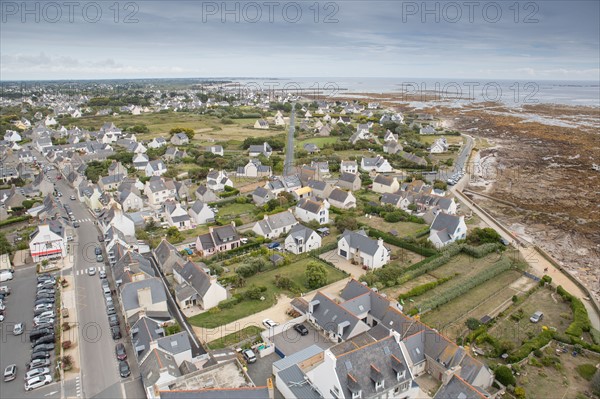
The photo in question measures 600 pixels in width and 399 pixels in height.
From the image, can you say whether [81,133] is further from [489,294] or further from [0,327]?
[489,294]

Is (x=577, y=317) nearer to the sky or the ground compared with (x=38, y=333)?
nearer to the ground

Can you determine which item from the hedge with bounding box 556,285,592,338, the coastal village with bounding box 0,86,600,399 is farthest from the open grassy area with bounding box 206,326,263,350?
the hedge with bounding box 556,285,592,338

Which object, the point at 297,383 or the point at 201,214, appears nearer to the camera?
the point at 297,383

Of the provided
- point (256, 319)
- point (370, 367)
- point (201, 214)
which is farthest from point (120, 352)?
point (201, 214)

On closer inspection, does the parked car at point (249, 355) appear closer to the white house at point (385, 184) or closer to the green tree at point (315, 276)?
the green tree at point (315, 276)

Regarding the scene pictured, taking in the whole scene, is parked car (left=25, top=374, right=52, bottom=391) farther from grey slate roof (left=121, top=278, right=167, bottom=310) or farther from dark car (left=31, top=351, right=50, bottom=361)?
grey slate roof (left=121, top=278, right=167, bottom=310)

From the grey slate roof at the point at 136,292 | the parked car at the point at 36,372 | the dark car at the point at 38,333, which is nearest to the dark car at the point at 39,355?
the parked car at the point at 36,372

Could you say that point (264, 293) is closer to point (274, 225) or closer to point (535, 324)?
point (274, 225)
